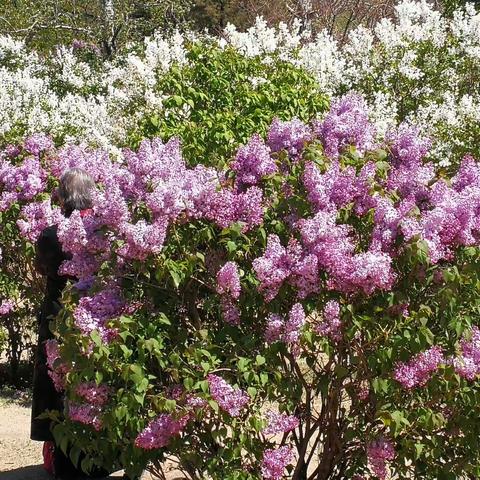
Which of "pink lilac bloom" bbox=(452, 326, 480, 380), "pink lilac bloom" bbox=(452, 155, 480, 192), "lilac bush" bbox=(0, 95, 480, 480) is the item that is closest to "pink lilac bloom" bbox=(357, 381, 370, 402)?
"lilac bush" bbox=(0, 95, 480, 480)

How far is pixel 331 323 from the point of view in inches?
135

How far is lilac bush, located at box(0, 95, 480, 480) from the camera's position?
3459mm

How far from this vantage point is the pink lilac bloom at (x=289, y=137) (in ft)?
13.4

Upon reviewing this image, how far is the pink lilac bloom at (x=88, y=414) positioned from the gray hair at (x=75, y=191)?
1.51 meters

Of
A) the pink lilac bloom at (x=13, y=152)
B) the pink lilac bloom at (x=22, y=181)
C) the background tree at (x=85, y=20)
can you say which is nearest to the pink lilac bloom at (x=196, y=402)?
the pink lilac bloom at (x=22, y=181)

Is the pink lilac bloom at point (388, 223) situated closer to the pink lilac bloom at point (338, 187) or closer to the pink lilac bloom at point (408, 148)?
the pink lilac bloom at point (338, 187)

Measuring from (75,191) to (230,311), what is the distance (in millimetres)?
1582

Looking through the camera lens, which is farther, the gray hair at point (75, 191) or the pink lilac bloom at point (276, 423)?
the gray hair at point (75, 191)

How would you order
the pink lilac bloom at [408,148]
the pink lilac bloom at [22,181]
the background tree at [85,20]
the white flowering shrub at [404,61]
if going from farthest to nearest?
the background tree at [85,20] → the white flowering shrub at [404,61] → the pink lilac bloom at [22,181] → the pink lilac bloom at [408,148]

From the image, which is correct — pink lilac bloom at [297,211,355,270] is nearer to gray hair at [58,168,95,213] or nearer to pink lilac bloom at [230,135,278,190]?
pink lilac bloom at [230,135,278,190]

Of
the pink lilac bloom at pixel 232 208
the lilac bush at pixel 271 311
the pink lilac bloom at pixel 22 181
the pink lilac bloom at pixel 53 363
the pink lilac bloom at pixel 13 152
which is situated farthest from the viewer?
the pink lilac bloom at pixel 13 152

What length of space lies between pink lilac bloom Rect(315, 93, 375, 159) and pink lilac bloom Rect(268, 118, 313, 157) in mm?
69

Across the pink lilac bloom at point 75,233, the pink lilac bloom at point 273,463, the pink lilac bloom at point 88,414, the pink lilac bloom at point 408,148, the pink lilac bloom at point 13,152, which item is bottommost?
the pink lilac bloom at point 273,463

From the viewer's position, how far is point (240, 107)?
6.54 m
